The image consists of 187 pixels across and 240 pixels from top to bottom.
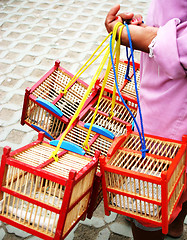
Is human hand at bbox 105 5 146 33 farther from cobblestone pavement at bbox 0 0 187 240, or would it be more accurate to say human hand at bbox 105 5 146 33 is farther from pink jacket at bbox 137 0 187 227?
cobblestone pavement at bbox 0 0 187 240

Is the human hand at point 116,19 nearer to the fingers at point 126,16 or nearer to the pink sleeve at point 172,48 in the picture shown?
the fingers at point 126,16

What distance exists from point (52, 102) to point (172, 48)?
Result: 3.20 ft

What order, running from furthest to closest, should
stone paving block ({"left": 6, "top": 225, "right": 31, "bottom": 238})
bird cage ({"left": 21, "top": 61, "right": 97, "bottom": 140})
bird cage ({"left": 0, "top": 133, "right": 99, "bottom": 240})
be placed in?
stone paving block ({"left": 6, "top": 225, "right": 31, "bottom": 238}) → bird cage ({"left": 21, "top": 61, "right": 97, "bottom": 140}) → bird cage ({"left": 0, "top": 133, "right": 99, "bottom": 240})

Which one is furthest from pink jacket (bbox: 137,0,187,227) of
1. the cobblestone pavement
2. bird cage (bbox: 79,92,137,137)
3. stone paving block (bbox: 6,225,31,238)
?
stone paving block (bbox: 6,225,31,238)

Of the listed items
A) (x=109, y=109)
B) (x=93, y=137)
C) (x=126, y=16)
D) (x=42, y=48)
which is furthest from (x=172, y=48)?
(x=42, y=48)

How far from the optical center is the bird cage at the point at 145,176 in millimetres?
1341

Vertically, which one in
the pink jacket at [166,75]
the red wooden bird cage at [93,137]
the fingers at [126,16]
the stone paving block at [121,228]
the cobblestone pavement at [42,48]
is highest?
the fingers at [126,16]

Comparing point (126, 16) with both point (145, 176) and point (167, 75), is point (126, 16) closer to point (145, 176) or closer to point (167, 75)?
point (167, 75)

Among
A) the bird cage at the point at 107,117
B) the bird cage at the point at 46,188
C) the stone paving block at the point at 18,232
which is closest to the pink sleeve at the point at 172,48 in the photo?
the bird cage at the point at 46,188

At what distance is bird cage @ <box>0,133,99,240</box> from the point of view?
1.33m

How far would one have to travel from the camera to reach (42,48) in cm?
452

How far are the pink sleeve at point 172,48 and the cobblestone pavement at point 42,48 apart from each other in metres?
1.39

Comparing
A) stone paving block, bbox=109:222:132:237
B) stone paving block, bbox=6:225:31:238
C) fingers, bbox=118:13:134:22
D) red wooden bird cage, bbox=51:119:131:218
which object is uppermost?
fingers, bbox=118:13:134:22

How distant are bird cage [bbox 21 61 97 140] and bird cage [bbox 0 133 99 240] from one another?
15.6 inches
